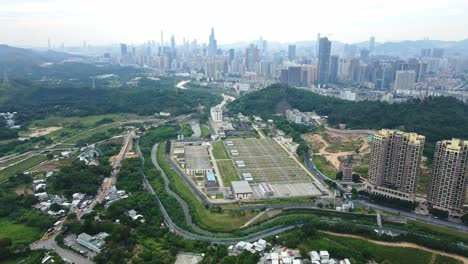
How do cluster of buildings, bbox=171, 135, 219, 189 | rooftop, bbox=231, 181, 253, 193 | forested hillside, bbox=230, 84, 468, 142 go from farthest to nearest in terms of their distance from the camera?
1. forested hillside, bbox=230, 84, 468, 142
2. cluster of buildings, bbox=171, 135, 219, 189
3. rooftop, bbox=231, 181, 253, 193

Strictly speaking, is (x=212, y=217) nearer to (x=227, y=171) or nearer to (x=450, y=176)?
(x=227, y=171)

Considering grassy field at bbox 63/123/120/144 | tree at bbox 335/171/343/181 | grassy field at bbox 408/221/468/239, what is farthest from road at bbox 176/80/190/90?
grassy field at bbox 408/221/468/239

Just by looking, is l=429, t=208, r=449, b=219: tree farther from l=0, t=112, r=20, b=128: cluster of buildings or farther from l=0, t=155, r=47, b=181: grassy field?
l=0, t=112, r=20, b=128: cluster of buildings

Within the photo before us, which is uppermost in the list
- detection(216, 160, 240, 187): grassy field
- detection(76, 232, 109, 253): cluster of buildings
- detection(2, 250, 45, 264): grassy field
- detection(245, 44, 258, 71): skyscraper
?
detection(245, 44, 258, 71): skyscraper

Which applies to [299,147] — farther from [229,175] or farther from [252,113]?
[252,113]

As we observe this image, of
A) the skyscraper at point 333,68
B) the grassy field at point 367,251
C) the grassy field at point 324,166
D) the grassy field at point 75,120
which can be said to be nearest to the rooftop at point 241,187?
the grassy field at point 367,251

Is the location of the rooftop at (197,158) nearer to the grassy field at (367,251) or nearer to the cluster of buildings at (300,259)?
the grassy field at (367,251)

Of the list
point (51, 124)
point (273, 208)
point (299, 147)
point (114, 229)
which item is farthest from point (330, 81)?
point (114, 229)
